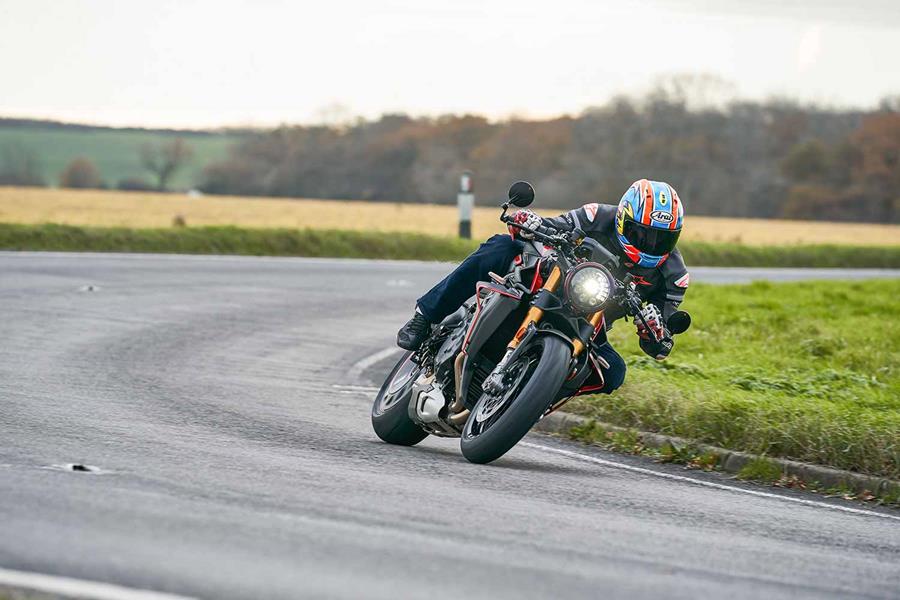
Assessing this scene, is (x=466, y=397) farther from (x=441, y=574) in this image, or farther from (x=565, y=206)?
(x=565, y=206)

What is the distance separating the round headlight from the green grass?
6.80ft

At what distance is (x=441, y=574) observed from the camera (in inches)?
215

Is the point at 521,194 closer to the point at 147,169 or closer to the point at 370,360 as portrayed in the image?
the point at 370,360

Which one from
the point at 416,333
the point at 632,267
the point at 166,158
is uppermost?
the point at 632,267

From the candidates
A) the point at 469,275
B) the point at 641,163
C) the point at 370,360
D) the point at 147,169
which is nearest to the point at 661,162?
the point at 641,163

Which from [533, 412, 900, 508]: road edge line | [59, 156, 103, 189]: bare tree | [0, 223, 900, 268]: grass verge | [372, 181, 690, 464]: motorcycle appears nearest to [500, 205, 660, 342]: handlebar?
[372, 181, 690, 464]: motorcycle

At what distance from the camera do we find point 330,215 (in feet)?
188

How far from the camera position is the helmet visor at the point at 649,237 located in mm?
8648

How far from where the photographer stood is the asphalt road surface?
5438 millimetres

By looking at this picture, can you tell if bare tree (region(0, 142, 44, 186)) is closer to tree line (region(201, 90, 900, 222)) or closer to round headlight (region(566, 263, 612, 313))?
tree line (region(201, 90, 900, 222))

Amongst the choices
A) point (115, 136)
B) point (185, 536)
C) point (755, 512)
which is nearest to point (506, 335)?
point (755, 512)

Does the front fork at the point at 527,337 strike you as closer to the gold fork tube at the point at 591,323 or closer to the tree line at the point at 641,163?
the gold fork tube at the point at 591,323

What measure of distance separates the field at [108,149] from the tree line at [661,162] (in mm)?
3750

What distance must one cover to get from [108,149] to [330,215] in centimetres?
4300
